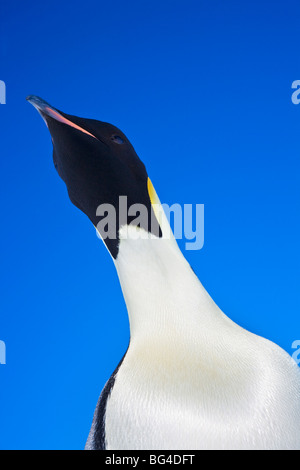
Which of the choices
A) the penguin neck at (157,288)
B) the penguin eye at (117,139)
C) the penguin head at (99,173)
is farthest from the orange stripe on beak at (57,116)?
the penguin neck at (157,288)

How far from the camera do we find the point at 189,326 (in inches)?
45.7

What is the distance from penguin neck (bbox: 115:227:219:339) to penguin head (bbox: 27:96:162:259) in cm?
4

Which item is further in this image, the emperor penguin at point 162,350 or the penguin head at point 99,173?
the penguin head at point 99,173

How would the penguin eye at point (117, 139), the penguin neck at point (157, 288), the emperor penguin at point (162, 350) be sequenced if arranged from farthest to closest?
the penguin eye at point (117, 139), the penguin neck at point (157, 288), the emperor penguin at point (162, 350)

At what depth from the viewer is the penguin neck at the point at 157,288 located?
3.88ft

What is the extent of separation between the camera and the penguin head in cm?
121

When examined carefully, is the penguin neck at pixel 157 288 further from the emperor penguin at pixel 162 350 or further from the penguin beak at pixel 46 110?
the penguin beak at pixel 46 110

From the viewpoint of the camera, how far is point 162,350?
3.68ft

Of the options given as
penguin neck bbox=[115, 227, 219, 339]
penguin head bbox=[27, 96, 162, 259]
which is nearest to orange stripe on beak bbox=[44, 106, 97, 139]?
penguin head bbox=[27, 96, 162, 259]

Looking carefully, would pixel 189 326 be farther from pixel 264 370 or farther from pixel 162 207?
pixel 162 207

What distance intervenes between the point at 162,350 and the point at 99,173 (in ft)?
1.49

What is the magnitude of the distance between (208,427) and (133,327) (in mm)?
340

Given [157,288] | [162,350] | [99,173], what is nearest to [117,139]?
[99,173]
